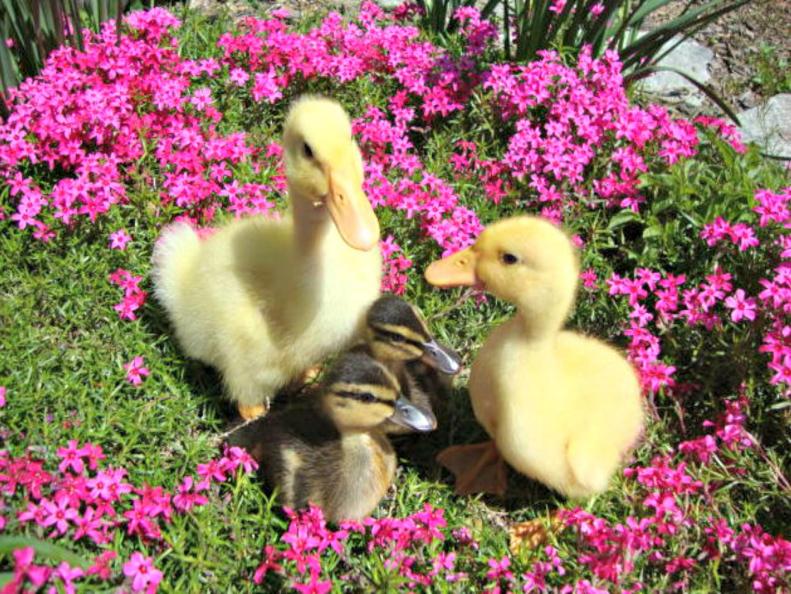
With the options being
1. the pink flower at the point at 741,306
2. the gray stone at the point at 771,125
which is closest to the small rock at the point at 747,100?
the gray stone at the point at 771,125

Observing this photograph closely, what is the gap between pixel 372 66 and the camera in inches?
188

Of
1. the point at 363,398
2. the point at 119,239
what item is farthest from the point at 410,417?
the point at 119,239

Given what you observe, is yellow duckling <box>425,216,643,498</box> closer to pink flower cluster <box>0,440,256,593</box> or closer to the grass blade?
pink flower cluster <box>0,440,256,593</box>

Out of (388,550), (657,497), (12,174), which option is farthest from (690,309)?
(12,174)

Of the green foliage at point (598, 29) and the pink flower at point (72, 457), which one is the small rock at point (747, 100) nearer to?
the green foliage at point (598, 29)

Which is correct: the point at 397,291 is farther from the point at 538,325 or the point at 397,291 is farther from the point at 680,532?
the point at 680,532

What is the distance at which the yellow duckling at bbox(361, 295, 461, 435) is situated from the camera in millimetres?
2951

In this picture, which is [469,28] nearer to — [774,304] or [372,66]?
A: [372,66]

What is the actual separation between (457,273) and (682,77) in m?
3.55

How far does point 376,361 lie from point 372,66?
2.44 meters

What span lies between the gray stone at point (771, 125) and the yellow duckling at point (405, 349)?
2.92 meters

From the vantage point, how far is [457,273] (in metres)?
2.76

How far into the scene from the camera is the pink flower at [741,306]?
10.5ft

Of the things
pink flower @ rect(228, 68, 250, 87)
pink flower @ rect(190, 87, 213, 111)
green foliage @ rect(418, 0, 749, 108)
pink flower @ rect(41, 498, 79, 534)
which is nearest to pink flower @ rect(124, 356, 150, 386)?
pink flower @ rect(41, 498, 79, 534)
